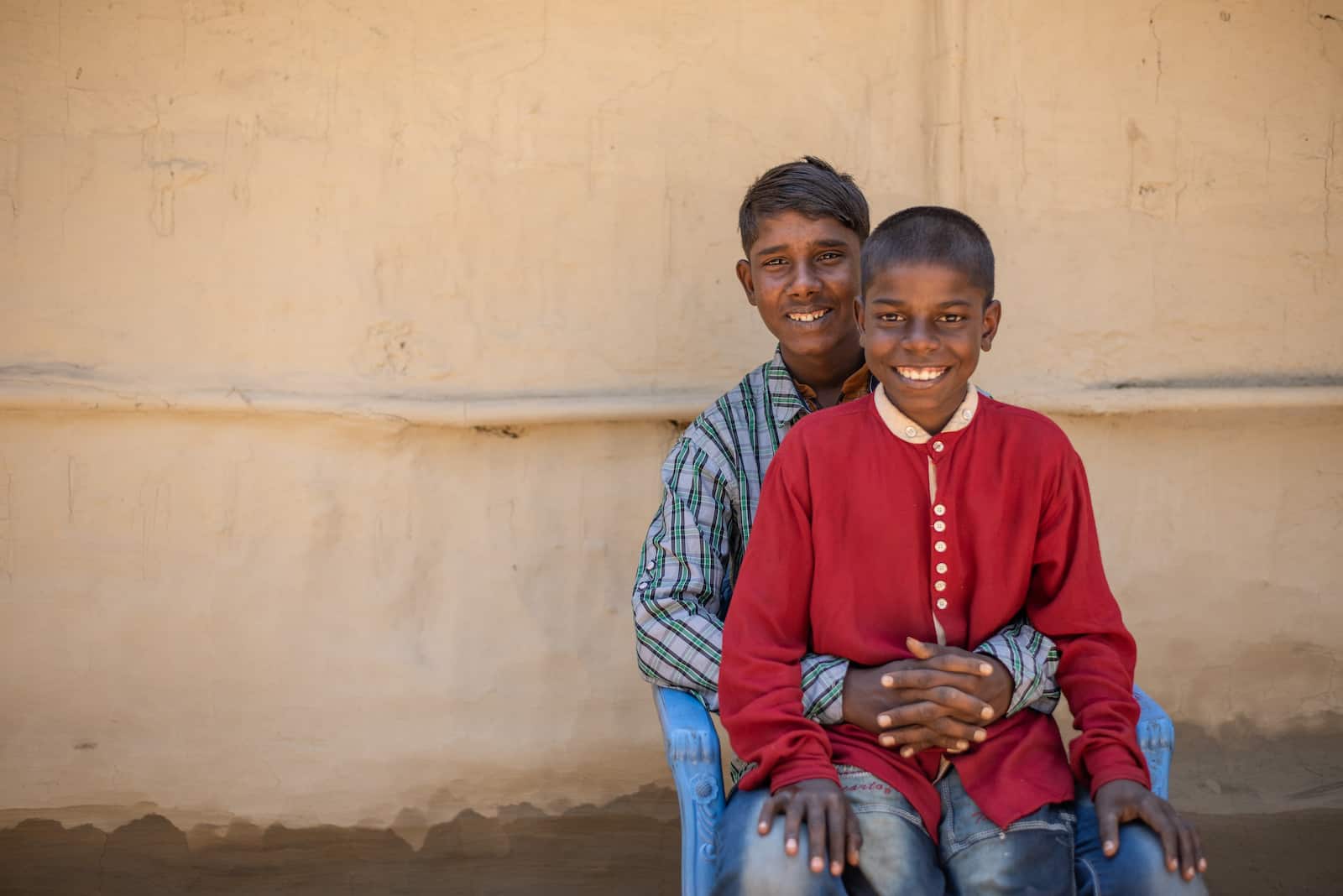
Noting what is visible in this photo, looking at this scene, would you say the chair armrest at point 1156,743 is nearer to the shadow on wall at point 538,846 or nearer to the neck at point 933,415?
the neck at point 933,415

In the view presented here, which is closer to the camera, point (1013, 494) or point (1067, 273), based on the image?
point (1013, 494)

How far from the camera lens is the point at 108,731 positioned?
3.11 metres

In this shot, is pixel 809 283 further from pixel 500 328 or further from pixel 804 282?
pixel 500 328

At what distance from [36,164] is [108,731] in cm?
141

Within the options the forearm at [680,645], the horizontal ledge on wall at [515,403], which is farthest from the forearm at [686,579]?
the horizontal ledge on wall at [515,403]

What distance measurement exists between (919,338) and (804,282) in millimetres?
524

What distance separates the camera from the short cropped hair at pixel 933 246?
6.81 feet

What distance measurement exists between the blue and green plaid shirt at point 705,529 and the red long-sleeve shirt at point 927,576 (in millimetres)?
290

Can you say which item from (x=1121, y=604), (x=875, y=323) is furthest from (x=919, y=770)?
(x=1121, y=604)

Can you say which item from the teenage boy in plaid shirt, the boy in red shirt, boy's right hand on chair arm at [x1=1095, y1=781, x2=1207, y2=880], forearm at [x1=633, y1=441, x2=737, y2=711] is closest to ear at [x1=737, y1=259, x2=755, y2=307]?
the teenage boy in plaid shirt

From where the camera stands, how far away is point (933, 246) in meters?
2.08

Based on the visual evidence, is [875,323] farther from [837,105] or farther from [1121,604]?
[1121,604]

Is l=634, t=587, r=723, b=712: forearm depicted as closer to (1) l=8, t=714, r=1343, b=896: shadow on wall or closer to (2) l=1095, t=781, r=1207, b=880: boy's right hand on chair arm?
(2) l=1095, t=781, r=1207, b=880: boy's right hand on chair arm

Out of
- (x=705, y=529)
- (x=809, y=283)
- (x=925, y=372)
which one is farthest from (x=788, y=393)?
(x=925, y=372)
